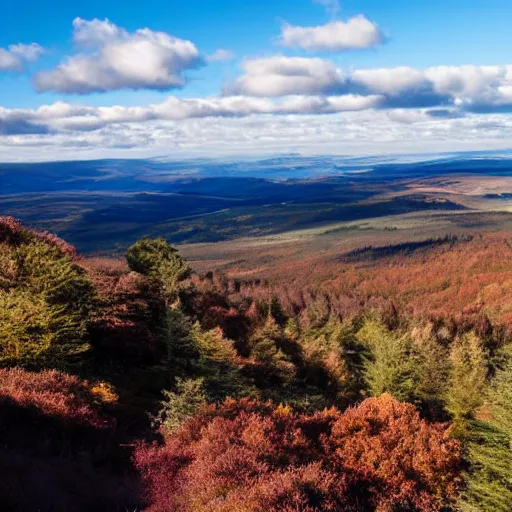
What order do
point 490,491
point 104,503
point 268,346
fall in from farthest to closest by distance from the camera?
point 268,346
point 490,491
point 104,503

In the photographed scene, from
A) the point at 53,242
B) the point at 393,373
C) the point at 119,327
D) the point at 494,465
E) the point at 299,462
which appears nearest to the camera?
the point at 299,462

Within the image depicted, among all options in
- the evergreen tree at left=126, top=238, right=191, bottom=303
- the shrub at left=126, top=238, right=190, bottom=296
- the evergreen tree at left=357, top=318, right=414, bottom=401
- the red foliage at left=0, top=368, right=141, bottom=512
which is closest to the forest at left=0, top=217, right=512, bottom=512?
the red foliage at left=0, top=368, right=141, bottom=512

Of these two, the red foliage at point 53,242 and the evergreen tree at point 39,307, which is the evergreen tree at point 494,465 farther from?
the red foliage at point 53,242

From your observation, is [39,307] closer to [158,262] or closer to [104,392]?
[104,392]

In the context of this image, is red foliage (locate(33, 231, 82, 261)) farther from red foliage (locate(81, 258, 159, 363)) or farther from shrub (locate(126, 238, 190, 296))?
shrub (locate(126, 238, 190, 296))

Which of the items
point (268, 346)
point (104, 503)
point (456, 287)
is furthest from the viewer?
point (456, 287)

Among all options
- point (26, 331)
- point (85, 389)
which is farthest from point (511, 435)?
point (26, 331)

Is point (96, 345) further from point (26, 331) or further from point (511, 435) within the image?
point (511, 435)

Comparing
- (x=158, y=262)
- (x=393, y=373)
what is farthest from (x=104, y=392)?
(x=158, y=262)
